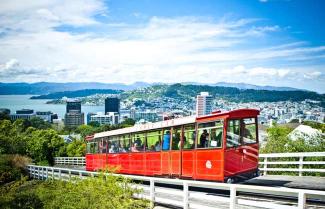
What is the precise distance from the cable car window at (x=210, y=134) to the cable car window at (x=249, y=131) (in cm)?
124

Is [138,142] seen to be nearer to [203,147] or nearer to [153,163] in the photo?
[153,163]

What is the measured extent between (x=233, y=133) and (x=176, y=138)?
302 cm

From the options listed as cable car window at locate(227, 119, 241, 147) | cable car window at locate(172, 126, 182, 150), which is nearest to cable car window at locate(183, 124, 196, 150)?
cable car window at locate(172, 126, 182, 150)

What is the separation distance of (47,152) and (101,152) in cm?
5625

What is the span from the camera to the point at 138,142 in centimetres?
2128

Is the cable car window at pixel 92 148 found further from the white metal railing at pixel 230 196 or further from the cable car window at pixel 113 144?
the white metal railing at pixel 230 196

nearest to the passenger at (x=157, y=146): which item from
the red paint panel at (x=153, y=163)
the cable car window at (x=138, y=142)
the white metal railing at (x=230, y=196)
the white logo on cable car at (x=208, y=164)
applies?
the red paint panel at (x=153, y=163)

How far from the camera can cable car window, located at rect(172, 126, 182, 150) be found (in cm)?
1759

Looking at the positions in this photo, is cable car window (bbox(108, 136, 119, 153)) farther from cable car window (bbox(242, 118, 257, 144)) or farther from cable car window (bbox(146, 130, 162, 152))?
cable car window (bbox(242, 118, 257, 144))

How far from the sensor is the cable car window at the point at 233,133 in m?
15.5

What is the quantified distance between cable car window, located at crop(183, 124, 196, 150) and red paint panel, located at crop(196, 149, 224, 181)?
0.59 m

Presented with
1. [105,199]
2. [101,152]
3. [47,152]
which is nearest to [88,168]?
[101,152]

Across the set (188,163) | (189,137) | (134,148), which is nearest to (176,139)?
(189,137)

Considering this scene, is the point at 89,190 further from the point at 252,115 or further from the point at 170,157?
the point at 252,115
